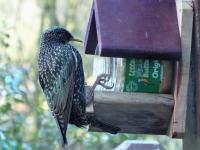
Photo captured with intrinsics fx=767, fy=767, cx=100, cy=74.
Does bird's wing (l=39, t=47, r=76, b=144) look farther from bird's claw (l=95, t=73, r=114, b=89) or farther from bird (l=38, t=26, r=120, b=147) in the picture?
bird's claw (l=95, t=73, r=114, b=89)

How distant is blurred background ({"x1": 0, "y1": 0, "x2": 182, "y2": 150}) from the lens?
5.39 metres

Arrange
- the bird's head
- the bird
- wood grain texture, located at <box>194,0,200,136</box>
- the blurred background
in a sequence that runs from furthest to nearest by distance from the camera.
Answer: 1. the blurred background
2. the bird's head
3. the bird
4. wood grain texture, located at <box>194,0,200,136</box>

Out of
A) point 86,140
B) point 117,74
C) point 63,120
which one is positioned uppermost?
point 117,74

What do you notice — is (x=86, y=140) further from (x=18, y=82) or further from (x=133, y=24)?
(x=133, y=24)

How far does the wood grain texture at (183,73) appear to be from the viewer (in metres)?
3.18

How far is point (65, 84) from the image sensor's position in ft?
12.0

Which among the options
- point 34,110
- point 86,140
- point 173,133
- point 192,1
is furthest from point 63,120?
point 34,110

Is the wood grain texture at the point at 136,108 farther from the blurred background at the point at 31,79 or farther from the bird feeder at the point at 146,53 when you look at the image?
the blurred background at the point at 31,79

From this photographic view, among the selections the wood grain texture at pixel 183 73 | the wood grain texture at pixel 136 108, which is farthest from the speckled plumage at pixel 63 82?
the wood grain texture at pixel 183 73

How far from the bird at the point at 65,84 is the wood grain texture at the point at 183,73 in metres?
0.34

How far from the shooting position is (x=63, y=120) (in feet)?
11.7

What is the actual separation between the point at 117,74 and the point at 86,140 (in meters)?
3.16

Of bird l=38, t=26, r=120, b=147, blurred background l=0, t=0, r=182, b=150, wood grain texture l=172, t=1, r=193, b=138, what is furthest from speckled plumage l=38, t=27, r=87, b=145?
blurred background l=0, t=0, r=182, b=150

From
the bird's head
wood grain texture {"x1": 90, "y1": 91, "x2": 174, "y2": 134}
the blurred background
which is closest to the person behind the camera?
wood grain texture {"x1": 90, "y1": 91, "x2": 174, "y2": 134}
